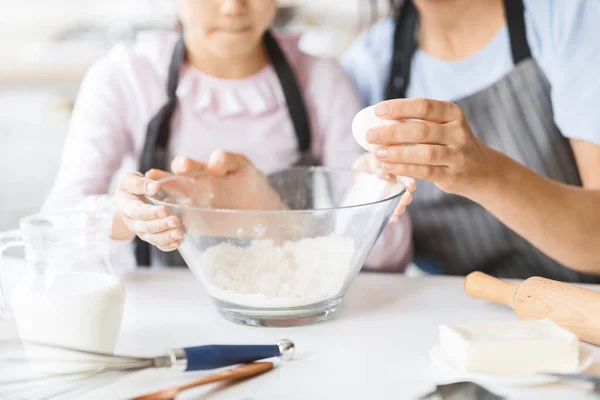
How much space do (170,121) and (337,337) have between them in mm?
619

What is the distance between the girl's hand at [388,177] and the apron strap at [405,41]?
0.35m

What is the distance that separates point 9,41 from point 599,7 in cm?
270

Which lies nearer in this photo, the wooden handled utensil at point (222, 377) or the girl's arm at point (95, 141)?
the wooden handled utensil at point (222, 377)

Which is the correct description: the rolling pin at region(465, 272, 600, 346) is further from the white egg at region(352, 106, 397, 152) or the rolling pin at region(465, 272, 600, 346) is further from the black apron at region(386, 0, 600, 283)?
the black apron at region(386, 0, 600, 283)

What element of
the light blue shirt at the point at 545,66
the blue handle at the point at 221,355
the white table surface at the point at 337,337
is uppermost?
the light blue shirt at the point at 545,66

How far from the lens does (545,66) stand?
4.07 ft

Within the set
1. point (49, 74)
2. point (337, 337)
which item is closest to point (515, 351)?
point (337, 337)

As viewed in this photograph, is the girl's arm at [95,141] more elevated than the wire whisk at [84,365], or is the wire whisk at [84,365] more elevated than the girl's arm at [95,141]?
the girl's arm at [95,141]

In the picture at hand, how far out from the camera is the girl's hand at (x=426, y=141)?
0.78 meters

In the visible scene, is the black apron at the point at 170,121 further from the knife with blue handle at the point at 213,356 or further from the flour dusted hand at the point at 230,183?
the knife with blue handle at the point at 213,356

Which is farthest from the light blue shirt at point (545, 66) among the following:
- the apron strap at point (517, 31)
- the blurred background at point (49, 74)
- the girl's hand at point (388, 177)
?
the blurred background at point (49, 74)

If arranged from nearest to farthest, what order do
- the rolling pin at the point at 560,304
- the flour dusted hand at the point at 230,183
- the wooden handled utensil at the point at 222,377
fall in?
1. the wooden handled utensil at the point at 222,377
2. the rolling pin at the point at 560,304
3. the flour dusted hand at the point at 230,183

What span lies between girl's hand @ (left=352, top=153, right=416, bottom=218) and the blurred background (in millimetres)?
1520

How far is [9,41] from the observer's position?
3.21 metres
